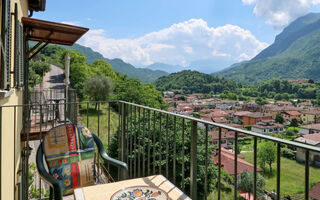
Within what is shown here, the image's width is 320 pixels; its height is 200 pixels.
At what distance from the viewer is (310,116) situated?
40.2m

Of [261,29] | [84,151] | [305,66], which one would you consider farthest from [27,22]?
[261,29]

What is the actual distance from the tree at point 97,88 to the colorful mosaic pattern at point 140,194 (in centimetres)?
2180

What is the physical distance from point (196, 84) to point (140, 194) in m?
63.4

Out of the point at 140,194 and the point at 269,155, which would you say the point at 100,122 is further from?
the point at 140,194

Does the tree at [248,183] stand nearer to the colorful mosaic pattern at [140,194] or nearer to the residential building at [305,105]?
the colorful mosaic pattern at [140,194]

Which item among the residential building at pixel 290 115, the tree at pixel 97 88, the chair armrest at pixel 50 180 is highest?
the tree at pixel 97 88

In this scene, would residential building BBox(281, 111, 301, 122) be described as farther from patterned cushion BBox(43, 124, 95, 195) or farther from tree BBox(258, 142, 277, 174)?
patterned cushion BBox(43, 124, 95, 195)

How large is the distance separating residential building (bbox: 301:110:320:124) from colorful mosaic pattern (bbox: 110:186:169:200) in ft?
151

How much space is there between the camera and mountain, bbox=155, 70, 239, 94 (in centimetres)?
6225

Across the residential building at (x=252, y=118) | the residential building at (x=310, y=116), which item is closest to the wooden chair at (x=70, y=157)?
the residential building at (x=252, y=118)

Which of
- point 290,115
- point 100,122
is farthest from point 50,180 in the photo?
point 290,115

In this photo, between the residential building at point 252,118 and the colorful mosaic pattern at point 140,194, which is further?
the residential building at point 252,118

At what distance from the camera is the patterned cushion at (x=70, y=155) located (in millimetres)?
1937

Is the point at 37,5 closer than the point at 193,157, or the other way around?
the point at 193,157
